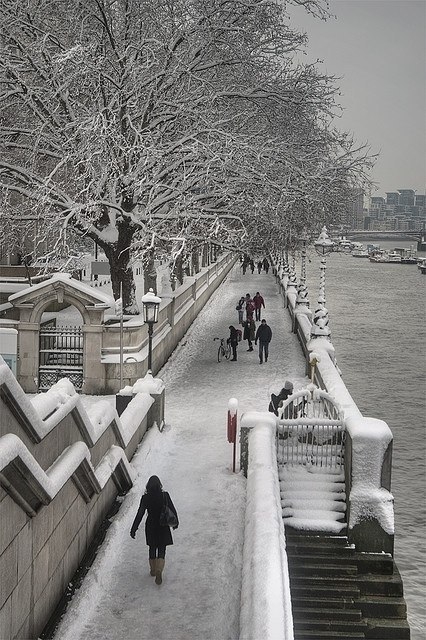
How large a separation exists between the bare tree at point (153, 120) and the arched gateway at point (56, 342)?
1.91 meters

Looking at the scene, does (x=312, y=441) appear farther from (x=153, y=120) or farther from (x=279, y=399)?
(x=153, y=120)

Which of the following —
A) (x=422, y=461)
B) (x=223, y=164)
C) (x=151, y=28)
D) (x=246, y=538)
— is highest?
(x=151, y=28)

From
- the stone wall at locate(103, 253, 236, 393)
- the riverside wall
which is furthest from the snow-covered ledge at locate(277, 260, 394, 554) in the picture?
the stone wall at locate(103, 253, 236, 393)

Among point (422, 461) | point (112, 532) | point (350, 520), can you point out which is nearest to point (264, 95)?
point (422, 461)

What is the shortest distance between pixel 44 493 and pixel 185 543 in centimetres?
409

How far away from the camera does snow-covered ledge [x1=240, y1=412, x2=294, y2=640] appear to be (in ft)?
21.6

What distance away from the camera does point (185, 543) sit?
34.6 ft

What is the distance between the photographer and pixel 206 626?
8.27 meters

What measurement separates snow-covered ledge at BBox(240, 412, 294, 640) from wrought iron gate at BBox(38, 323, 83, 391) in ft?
24.9

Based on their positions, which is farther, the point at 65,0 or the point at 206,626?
the point at 65,0

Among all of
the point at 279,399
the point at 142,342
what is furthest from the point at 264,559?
the point at 142,342

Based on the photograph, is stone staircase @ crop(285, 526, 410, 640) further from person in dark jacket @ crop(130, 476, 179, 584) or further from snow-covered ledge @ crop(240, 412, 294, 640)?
person in dark jacket @ crop(130, 476, 179, 584)

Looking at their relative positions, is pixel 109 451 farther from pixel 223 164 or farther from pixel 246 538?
pixel 223 164

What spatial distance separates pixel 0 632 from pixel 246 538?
3.48m
